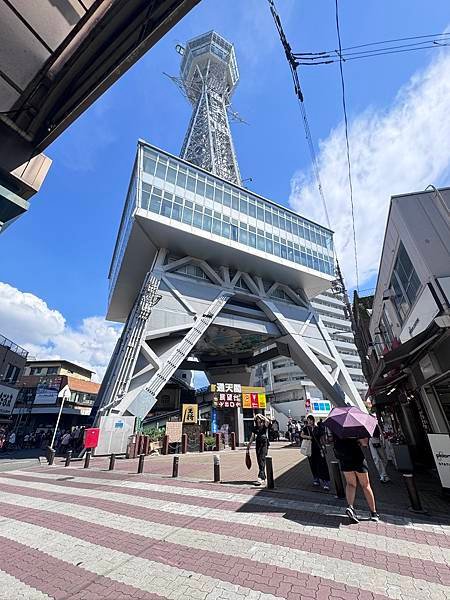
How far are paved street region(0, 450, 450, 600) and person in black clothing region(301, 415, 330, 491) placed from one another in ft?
3.14

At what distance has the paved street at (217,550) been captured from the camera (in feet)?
10.0

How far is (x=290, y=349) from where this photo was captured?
107ft

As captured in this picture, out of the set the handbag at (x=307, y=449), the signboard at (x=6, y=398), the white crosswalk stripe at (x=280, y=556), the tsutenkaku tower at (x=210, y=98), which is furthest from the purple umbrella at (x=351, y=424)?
the tsutenkaku tower at (x=210, y=98)

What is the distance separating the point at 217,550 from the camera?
156 inches

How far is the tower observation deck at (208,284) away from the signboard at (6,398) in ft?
25.6

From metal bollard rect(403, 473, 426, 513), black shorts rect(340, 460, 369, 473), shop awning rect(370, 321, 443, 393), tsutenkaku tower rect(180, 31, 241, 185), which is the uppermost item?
tsutenkaku tower rect(180, 31, 241, 185)

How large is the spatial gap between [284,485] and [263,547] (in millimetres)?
4213

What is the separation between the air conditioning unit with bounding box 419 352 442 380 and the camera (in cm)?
771

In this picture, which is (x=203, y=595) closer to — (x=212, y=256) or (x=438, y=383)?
(x=438, y=383)

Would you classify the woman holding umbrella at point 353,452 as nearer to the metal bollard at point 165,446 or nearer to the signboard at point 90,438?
the metal bollard at point 165,446

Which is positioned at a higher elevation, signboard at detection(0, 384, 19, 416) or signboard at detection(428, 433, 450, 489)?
signboard at detection(0, 384, 19, 416)

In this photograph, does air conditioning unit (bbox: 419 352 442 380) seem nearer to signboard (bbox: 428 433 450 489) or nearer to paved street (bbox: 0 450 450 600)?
signboard (bbox: 428 433 450 489)

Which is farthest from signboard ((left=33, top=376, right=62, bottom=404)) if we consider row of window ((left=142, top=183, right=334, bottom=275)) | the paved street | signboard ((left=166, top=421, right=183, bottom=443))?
the paved street

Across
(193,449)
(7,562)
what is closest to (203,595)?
(7,562)
